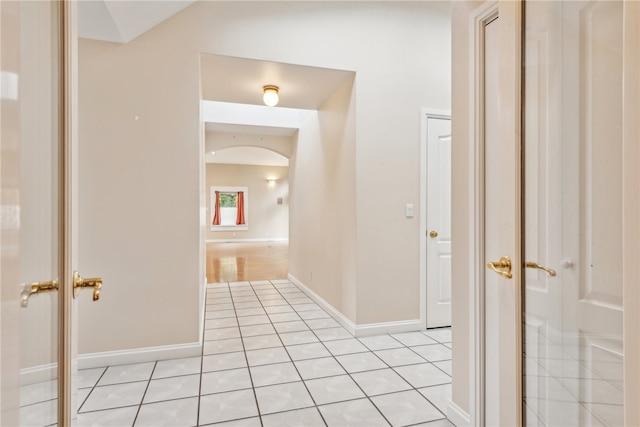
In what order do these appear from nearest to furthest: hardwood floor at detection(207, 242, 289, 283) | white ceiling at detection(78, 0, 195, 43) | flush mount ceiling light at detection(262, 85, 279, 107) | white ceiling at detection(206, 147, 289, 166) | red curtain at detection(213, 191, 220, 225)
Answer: white ceiling at detection(78, 0, 195, 43), flush mount ceiling light at detection(262, 85, 279, 107), hardwood floor at detection(207, 242, 289, 283), white ceiling at detection(206, 147, 289, 166), red curtain at detection(213, 191, 220, 225)

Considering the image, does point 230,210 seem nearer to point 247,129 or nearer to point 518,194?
point 247,129

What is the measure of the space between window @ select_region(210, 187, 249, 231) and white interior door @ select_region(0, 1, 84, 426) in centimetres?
1107

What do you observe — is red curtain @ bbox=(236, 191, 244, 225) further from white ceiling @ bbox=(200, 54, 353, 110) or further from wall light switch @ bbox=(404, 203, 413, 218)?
wall light switch @ bbox=(404, 203, 413, 218)

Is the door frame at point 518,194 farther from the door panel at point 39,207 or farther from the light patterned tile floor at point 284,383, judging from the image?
the door panel at point 39,207

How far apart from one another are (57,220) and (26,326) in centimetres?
30

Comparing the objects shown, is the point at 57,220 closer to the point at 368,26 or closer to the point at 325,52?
the point at 325,52

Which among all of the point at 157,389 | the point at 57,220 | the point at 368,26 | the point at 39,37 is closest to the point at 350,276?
the point at 157,389

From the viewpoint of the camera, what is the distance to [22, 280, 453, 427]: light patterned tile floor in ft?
6.18

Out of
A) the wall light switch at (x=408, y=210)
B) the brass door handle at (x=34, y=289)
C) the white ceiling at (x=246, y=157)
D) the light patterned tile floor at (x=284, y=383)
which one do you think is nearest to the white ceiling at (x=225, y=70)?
the wall light switch at (x=408, y=210)
